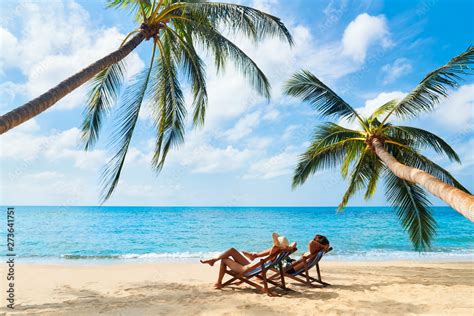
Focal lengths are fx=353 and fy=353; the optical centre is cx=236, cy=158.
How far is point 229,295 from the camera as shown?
5645 mm

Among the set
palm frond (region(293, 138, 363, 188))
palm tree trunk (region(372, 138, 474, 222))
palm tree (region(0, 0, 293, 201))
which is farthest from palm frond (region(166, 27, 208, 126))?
palm tree trunk (region(372, 138, 474, 222))

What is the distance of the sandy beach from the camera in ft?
16.1

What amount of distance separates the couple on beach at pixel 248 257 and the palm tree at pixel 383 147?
2158 mm

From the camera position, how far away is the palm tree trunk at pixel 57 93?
3.89 m

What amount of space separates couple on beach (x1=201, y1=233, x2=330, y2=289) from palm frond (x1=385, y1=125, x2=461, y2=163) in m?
3.38

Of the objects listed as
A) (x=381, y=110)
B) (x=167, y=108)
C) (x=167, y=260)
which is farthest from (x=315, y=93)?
(x=167, y=260)

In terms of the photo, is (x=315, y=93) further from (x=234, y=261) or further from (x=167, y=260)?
(x=167, y=260)

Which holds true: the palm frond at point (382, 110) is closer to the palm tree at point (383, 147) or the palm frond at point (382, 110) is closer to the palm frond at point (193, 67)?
the palm tree at point (383, 147)

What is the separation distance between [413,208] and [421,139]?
1676mm

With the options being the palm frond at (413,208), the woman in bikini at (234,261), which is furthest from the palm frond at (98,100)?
the palm frond at (413,208)

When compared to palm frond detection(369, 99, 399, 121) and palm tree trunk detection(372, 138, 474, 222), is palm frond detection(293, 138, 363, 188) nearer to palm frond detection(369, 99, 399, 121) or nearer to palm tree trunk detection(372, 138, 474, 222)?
palm frond detection(369, 99, 399, 121)

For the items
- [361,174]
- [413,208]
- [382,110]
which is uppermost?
[382,110]

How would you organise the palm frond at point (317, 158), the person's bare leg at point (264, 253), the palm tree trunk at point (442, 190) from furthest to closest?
the palm frond at point (317, 158)
the person's bare leg at point (264, 253)
the palm tree trunk at point (442, 190)

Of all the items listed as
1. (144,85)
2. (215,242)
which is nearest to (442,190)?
(144,85)
